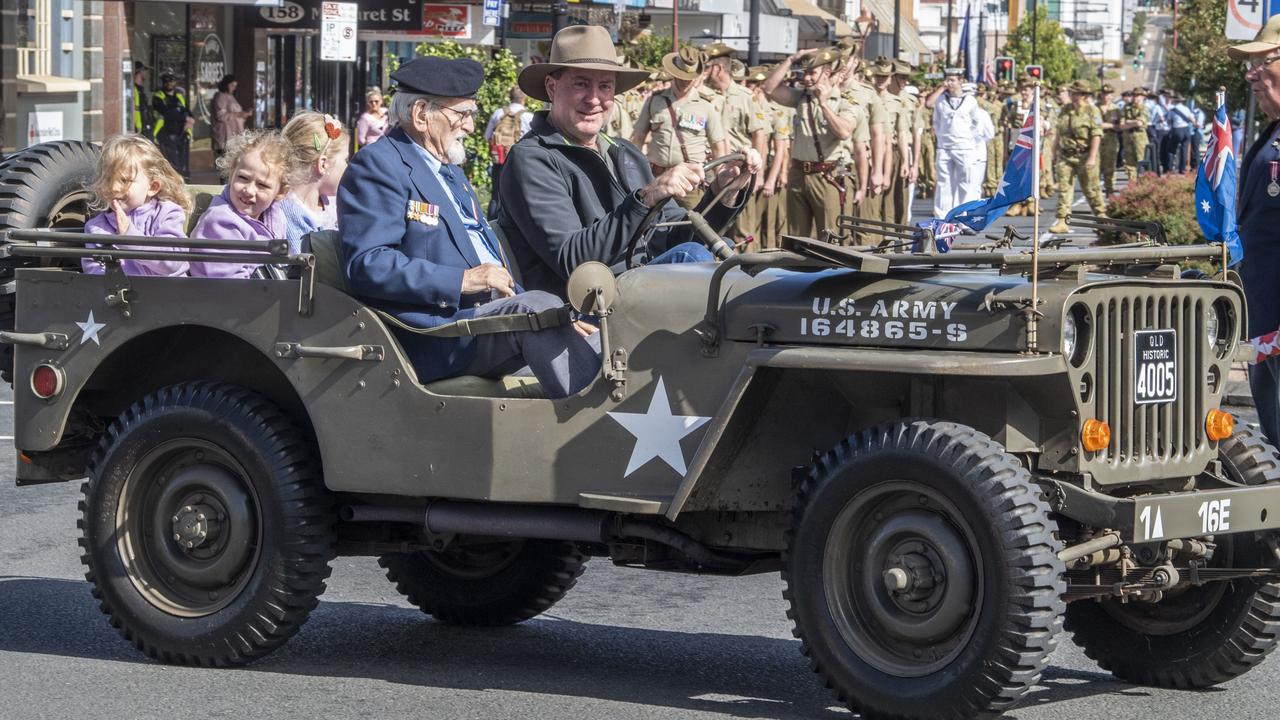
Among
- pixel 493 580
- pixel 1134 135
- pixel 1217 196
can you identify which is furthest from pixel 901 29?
pixel 493 580

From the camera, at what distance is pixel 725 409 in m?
5.13

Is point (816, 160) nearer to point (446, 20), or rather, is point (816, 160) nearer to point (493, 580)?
point (493, 580)

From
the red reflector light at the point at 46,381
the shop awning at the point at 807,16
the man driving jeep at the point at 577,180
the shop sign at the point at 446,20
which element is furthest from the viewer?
the shop awning at the point at 807,16

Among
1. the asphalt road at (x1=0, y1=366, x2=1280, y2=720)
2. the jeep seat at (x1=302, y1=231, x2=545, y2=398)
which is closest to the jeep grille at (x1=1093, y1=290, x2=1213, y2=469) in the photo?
the asphalt road at (x1=0, y1=366, x2=1280, y2=720)

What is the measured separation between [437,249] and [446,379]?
0.42m

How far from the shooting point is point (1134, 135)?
40906mm

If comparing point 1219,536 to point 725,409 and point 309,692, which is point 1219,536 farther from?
point 309,692

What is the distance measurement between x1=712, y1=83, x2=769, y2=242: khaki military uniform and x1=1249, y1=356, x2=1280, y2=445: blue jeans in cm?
994

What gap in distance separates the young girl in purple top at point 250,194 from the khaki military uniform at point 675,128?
30.7 ft

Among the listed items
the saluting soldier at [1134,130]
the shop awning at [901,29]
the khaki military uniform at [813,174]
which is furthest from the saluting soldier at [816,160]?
the shop awning at [901,29]

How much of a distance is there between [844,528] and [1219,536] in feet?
3.69

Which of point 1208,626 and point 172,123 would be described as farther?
point 172,123

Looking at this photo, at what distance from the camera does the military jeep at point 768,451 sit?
4.93m

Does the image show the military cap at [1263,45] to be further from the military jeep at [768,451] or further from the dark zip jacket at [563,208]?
the dark zip jacket at [563,208]
